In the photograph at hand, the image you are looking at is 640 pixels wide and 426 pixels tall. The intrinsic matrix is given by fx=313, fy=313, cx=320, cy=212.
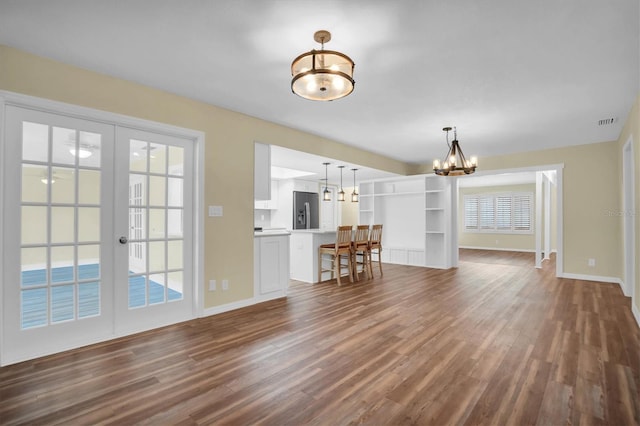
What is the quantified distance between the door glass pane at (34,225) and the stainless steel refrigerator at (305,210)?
569cm

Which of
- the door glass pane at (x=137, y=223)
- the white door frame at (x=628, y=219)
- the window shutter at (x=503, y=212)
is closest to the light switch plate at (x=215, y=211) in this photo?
the door glass pane at (x=137, y=223)

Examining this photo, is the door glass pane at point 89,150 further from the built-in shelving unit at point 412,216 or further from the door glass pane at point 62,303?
the built-in shelving unit at point 412,216

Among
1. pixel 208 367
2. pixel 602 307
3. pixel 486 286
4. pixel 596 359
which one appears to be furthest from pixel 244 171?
pixel 602 307

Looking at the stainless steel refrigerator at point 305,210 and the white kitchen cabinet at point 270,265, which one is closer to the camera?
the white kitchen cabinet at point 270,265

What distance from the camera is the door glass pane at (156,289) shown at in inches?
128

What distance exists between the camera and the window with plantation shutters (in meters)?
10.7

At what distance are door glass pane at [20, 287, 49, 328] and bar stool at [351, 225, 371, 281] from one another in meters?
4.22

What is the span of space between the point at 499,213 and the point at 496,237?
87 centimetres

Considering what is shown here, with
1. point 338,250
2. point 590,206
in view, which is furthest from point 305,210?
point 590,206

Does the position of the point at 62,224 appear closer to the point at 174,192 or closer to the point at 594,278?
the point at 174,192

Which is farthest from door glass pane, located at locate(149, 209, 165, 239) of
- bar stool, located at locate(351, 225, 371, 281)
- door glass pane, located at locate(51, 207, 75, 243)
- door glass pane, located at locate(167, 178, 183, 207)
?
bar stool, located at locate(351, 225, 371, 281)

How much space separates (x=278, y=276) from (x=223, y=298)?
2.84ft

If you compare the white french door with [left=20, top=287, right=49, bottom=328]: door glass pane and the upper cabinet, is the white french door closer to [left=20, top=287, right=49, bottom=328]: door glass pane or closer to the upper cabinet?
[left=20, top=287, right=49, bottom=328]: door glass pane

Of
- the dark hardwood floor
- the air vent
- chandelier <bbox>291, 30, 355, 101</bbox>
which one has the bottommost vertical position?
the dark hardwood floor
